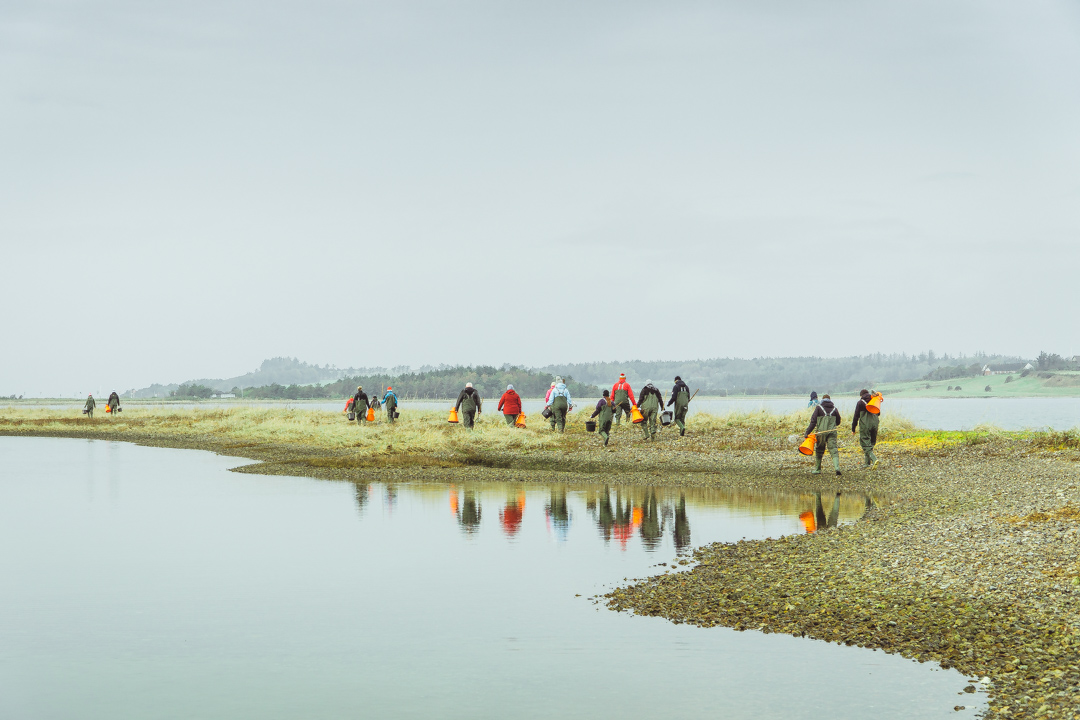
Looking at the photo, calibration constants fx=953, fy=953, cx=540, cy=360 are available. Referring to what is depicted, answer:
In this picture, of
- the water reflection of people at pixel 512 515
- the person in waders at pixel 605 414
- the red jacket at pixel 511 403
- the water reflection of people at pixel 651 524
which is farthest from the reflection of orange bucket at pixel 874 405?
the red jacket at pixel 511 403

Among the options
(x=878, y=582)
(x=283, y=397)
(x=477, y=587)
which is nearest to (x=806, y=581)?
(x=878, y=582)

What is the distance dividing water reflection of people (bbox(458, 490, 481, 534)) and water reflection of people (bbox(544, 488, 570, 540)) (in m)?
1.33

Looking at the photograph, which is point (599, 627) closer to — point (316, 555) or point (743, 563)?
point (743, 563)

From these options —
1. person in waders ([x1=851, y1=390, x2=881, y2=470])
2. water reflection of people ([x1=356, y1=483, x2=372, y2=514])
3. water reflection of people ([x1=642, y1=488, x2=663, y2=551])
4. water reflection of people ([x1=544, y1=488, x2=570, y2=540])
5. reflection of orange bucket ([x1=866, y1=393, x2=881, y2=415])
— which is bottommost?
water reflection of people ([x1=642, y1=488, x2=663, y2=551])

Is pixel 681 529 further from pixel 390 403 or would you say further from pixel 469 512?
pixel 390 403

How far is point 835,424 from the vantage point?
2155 cm

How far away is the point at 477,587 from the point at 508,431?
21044 mm

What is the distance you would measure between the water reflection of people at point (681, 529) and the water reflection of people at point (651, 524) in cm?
29

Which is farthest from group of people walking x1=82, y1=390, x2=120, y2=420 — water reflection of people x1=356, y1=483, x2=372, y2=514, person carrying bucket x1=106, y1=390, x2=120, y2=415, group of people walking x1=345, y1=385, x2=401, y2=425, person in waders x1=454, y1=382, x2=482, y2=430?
water reflection of people x1=356, y1=483, x2=372, y2=514

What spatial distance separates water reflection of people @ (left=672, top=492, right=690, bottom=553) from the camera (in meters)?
A: 13.8

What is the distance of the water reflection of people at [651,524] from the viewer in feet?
46.9

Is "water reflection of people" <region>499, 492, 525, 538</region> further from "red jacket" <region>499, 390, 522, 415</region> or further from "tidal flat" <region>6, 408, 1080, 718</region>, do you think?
"red jacket" <region>499, 390, 522, 415</region>

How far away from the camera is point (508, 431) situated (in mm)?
32562

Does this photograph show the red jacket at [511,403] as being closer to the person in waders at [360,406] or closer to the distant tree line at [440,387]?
the person in waders at [360,406]
